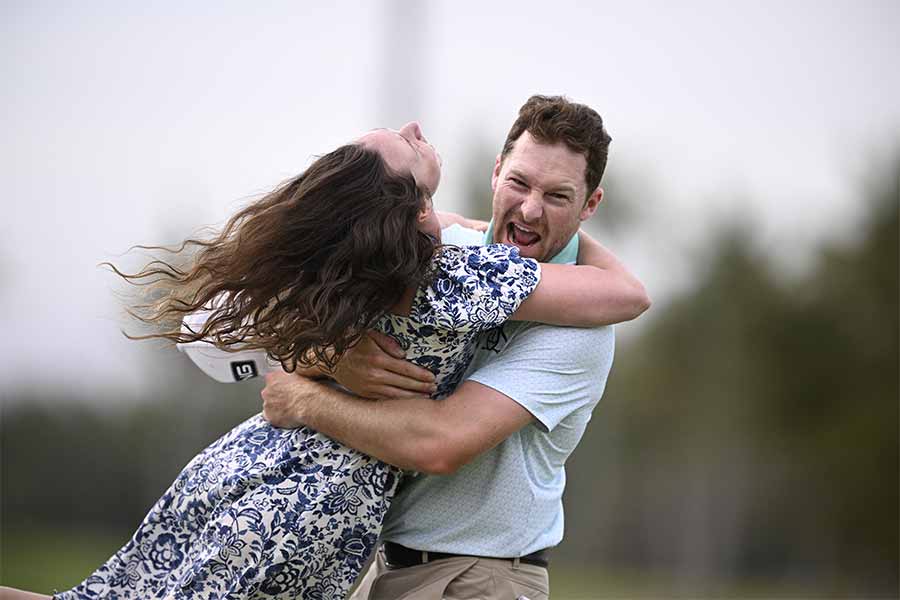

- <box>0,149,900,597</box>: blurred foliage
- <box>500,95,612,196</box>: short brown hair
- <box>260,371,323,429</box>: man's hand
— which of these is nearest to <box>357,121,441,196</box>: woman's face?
<box>500,95,612,196</box>: short brown hair

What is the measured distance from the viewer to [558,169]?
2.75 meters

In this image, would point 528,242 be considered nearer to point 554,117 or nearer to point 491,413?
point 554,117

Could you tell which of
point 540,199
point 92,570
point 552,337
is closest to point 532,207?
point 540,199

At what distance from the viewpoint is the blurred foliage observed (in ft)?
50.9

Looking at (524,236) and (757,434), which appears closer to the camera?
(524,236)

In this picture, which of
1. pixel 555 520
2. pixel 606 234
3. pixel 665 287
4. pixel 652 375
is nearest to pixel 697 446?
pixel 652 375

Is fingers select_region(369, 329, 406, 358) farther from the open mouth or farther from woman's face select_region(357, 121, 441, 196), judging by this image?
the open mouth

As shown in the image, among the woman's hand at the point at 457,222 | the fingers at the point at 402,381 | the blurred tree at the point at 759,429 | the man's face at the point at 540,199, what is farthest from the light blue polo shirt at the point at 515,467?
the blurred tree at the point at 759,429

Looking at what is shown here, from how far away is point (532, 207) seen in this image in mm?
2705

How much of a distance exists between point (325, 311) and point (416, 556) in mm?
680

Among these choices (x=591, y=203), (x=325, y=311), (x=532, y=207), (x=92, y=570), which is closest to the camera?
(x=325, y=311)

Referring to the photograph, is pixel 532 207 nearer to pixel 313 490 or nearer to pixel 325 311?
pixel 325 311

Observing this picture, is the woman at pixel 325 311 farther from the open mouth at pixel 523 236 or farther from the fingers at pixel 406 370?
the open mouth at pixel 523 236

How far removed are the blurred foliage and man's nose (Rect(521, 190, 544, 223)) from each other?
12.0 m
